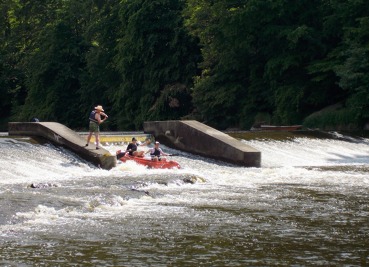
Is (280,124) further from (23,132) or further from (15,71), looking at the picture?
(15,71)

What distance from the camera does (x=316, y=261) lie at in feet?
44.2

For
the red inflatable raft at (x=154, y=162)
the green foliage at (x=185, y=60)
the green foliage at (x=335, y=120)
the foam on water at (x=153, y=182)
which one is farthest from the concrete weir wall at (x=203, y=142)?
the green foliage at (x=185, y=60)

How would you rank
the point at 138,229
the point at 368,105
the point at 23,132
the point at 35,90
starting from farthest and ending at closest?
1. the point at 35,90
2. the point at 368,105
3. the point at 23,132
4. the point at 138,229

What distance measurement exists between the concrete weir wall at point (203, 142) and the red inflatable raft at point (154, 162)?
9.91ft

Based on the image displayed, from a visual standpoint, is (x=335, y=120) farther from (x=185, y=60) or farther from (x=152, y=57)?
(x=152, y=57)

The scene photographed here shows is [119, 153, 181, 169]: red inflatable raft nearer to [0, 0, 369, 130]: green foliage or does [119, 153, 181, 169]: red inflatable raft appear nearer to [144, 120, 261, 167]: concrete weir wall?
[144, 120, 261, 167]: concrete weir wall

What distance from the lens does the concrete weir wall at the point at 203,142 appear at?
31.3m

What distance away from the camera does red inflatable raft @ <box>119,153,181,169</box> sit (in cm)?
2881

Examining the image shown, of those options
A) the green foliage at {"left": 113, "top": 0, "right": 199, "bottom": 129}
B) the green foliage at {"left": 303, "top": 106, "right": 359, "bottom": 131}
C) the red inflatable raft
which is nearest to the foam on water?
the red inflatable raft

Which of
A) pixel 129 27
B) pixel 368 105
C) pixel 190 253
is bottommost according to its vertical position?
pixel 190 253

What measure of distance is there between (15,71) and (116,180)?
183 ft

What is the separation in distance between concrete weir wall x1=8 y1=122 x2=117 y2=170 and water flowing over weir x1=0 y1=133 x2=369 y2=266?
0.31 metres

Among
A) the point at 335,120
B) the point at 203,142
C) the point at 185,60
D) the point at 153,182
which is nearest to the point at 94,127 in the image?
the point at 203,142

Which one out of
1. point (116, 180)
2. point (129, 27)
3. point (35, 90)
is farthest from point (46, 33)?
point (116, 180)
